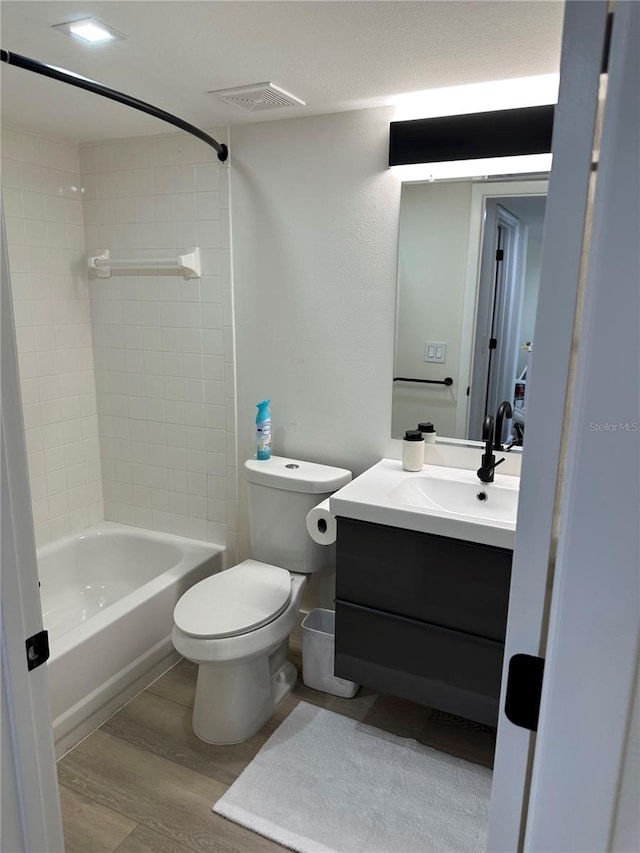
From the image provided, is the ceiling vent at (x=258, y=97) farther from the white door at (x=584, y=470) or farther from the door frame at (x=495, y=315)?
the white door at (x=584, y=470)

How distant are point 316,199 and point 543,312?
6.31ft

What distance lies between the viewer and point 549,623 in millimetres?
693

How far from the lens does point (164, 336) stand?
2.81 m

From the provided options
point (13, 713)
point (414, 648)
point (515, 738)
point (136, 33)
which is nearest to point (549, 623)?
point (515, 738)

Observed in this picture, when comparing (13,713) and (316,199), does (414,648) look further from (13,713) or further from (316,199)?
(316,199)

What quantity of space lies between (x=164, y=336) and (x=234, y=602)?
1.29m

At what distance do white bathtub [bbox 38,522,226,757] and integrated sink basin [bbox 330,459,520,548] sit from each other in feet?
3.23

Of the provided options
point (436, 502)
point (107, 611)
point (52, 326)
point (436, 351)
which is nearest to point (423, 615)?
point (436, 502)

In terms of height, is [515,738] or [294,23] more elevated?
[294,23]

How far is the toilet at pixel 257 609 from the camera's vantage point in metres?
2.06

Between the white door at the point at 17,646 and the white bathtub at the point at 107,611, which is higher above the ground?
the white door at the point at 17,646

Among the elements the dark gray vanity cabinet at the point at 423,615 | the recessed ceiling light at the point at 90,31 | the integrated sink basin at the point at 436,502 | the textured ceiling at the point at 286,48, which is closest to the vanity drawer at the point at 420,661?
the dark gray vanity cabinet at the point at 423,615

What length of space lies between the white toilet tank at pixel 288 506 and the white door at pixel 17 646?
1.39m

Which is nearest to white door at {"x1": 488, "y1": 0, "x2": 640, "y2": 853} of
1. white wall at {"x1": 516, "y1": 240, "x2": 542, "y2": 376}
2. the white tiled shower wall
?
white wall at {"x1": 516, "y1": 240, "x2": 542, "y2": 376}
